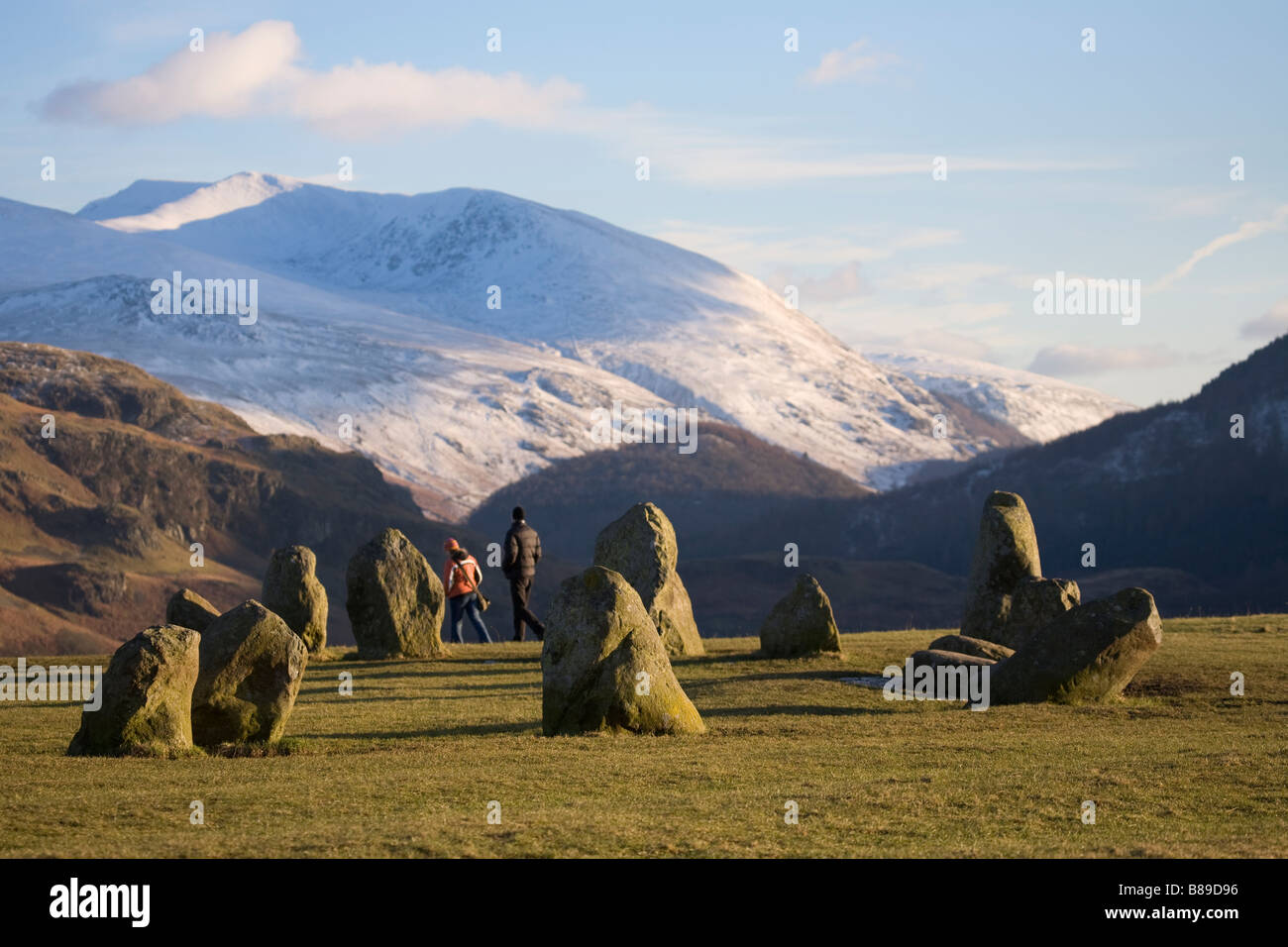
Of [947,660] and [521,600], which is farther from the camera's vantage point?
[521,600]

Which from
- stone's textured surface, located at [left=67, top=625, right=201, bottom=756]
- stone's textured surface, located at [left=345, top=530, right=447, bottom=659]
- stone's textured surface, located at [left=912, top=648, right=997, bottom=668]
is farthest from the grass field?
stone's textured surface, located at [left=345, top=530, right=447, bottom=659]

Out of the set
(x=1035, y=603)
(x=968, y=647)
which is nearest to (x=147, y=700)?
(x=968, y=647)

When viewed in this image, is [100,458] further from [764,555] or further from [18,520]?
[764,555]

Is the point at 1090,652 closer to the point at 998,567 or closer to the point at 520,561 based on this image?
the point at 998,567

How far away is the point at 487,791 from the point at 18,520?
4740 inches

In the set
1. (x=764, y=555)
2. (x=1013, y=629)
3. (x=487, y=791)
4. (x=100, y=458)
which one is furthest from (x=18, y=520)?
(x=487, y=791)

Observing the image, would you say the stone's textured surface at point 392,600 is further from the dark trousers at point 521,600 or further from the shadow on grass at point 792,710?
the shadow on grass at point 792,710

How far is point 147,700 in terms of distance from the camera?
1705 centimetres

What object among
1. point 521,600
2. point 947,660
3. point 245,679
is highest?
point 245,679

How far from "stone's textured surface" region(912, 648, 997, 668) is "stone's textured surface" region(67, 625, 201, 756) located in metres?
12.1

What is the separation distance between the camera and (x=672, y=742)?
61.5 ft

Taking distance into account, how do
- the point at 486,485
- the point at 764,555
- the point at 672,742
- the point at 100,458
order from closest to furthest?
1. the point at 672,742
2. the point at 100,458
3. the point at 764,555
4. the point at 486,485

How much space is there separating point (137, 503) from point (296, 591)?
11427 centimetres
